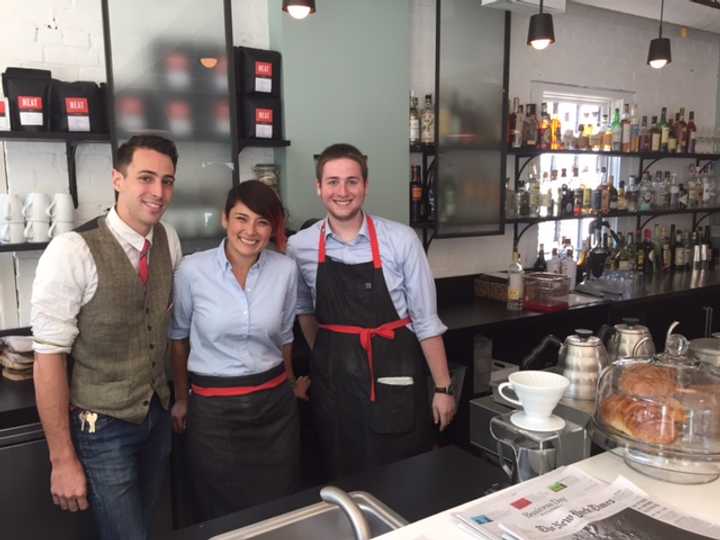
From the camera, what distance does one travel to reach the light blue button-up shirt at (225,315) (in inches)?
78.5

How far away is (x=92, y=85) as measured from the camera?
2457 millimetres

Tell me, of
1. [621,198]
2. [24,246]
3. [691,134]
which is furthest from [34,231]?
[691,134]

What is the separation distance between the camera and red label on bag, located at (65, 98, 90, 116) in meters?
2.40

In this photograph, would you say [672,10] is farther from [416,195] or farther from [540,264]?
[416,195]

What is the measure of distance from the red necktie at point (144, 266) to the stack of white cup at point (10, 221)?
809mm

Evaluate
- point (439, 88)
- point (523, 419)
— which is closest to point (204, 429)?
point (523, 419)

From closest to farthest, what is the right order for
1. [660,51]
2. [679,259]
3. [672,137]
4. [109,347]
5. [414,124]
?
[109,347], [414,124], [660,51], [672,137], [679,259]

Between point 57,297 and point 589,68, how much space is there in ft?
13.9

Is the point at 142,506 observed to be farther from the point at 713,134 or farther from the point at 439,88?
the point at 713,134

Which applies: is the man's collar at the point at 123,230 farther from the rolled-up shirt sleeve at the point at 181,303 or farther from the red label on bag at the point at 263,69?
the red label on bag at the point at 263,69

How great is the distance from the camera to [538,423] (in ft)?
4.34

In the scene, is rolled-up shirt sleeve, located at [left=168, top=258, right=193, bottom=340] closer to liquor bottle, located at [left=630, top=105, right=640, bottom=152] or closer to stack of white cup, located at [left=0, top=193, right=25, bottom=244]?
stack of white cup, located at [left=0, top=193, right=25, bottom=244]

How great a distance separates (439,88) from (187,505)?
8.61ft

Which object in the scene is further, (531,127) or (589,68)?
(589,68)
